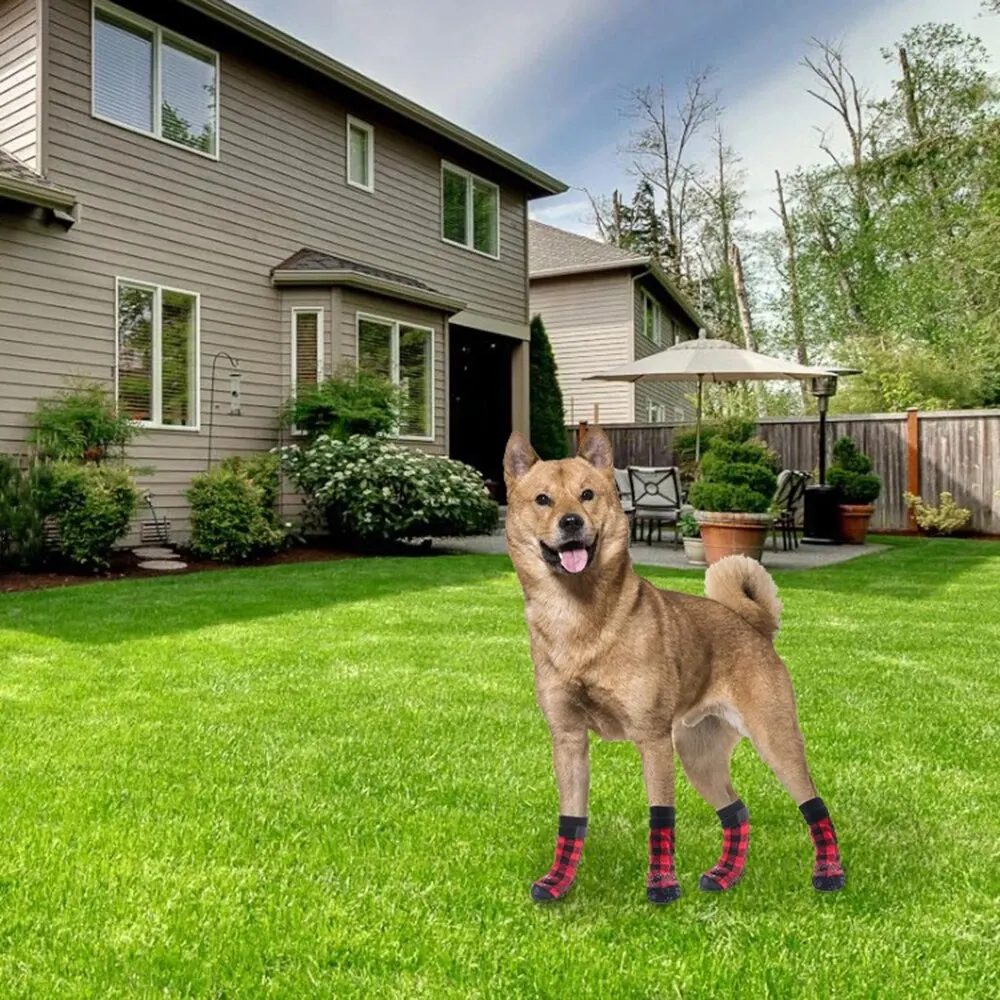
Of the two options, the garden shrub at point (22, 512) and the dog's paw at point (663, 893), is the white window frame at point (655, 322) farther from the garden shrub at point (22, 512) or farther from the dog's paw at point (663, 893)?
the dog's paw at point (663, 893)

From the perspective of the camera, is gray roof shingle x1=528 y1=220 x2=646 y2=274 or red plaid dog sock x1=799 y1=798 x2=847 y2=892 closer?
red plaid dog sock x1=799 y1=798 x2=847 y2=892


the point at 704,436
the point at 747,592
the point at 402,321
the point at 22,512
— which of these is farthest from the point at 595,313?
the point at 747,592

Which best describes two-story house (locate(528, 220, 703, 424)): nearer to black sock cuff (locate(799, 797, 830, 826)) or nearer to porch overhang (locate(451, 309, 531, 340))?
porch overhang (locate(451, 309, 531, 340))

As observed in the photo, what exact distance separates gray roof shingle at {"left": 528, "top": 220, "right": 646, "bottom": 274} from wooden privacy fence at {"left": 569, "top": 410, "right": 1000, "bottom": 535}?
6.69 metres

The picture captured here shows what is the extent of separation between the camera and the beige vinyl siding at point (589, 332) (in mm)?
20625

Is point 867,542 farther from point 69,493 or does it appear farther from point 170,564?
point 69,493

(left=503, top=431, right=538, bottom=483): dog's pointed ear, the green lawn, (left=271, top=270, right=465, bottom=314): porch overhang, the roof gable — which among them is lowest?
the green lawn

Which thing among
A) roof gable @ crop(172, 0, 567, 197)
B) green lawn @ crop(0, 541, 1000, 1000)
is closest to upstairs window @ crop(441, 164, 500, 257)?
roof gable @ crop(172, 0, 567, 197)

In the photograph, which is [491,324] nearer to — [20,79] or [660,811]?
[20,79]

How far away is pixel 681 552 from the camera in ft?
33.6

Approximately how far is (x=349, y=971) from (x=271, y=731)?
1.65 meters

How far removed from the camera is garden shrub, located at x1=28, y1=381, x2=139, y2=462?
8336 mm

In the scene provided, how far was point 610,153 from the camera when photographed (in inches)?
1144

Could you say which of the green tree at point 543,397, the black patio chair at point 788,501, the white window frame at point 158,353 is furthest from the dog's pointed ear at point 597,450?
the green tree at point 543,397
